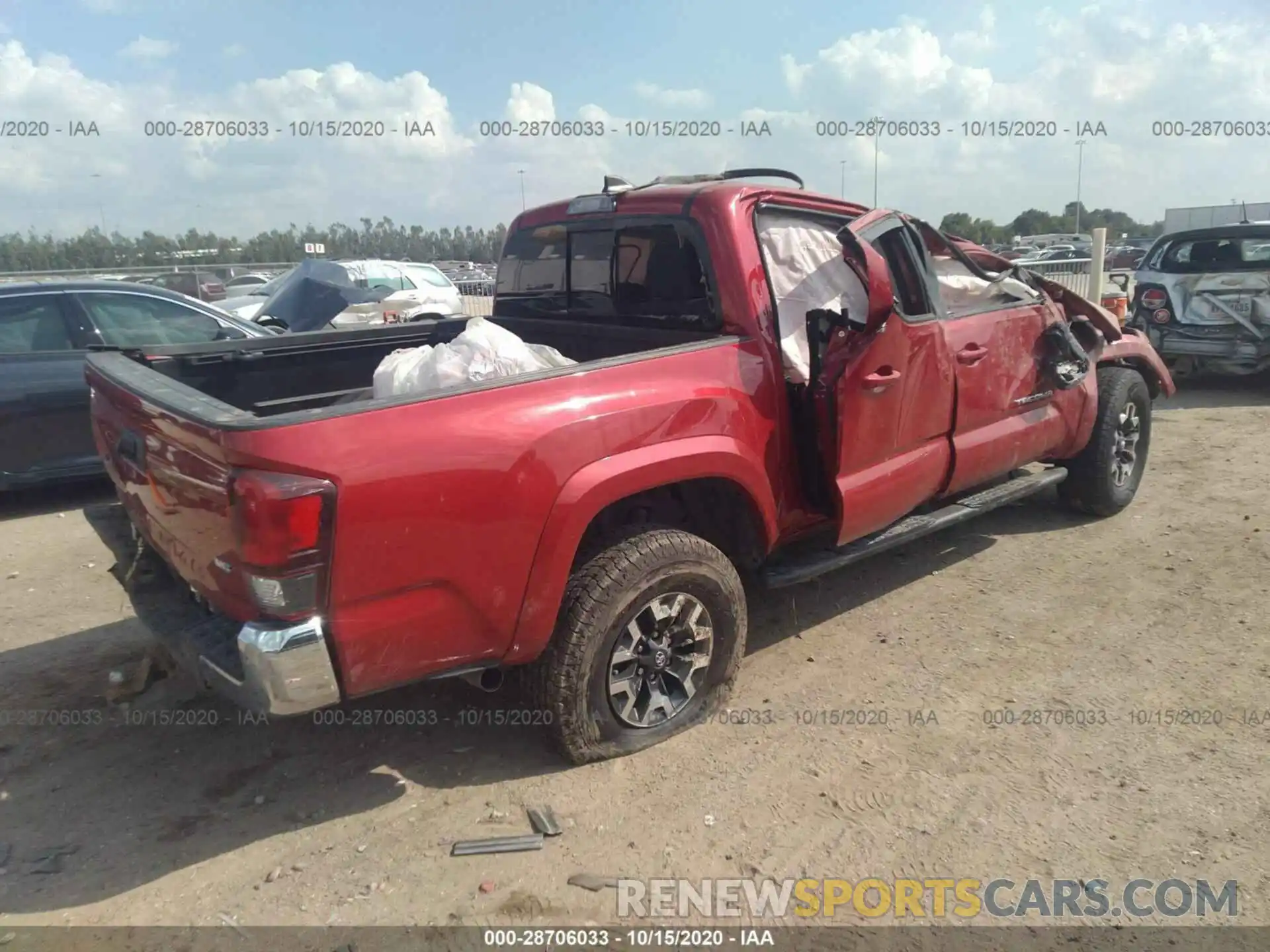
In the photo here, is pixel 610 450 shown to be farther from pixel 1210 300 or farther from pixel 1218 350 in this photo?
pixel 1210 300

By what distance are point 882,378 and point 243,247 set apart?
41125 millimetres

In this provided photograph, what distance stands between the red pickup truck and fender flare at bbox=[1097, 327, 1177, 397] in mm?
286

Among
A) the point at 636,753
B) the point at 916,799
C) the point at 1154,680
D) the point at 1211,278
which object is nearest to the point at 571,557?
the point at 636,753

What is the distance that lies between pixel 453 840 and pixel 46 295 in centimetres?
562

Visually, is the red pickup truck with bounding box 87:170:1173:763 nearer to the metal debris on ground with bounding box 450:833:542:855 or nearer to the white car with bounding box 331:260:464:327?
the metal debris on ground with bounding box 450:833:542:855

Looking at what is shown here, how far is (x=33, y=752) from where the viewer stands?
341 centimetres

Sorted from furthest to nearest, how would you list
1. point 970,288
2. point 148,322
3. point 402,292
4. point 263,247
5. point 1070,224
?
point 1070,224
point 263,247
point 402,292
point 148,322
point 970,288

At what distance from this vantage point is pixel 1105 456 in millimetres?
5406

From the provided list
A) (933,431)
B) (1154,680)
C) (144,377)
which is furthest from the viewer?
(933,431)

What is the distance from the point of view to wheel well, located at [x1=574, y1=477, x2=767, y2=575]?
329 centimetres

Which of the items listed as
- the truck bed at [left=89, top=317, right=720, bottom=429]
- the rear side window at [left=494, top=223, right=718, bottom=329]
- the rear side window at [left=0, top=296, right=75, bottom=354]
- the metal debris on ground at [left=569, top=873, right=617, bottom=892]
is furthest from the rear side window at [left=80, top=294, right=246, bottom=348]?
the metal debris on ground at [left=569, top=873, right=617, bottom=892]

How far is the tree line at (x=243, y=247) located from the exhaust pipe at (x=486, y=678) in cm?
2215

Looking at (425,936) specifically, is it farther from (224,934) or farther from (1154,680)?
(1154,680)

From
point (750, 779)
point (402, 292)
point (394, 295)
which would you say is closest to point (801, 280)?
point (750, 779)
